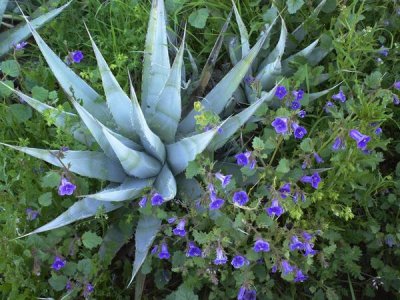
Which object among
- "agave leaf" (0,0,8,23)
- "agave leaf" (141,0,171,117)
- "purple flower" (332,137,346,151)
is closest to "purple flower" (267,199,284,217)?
"purple flower" (332,137,346,151)

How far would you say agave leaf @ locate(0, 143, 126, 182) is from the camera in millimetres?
2326

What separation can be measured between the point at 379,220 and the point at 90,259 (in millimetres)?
1365

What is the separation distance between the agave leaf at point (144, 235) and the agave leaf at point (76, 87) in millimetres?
531

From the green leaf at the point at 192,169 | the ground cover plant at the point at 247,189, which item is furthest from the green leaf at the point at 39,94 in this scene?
the green leaf at the point at 192,169

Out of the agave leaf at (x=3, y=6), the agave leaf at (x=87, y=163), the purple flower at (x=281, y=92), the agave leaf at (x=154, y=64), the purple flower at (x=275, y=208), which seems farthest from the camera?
the agave leaf at (x=3, y=6)

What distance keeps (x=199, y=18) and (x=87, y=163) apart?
A: 3.23ft

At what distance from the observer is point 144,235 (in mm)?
2441

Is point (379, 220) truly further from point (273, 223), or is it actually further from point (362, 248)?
point (273, 223)

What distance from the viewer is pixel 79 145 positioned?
103 inches

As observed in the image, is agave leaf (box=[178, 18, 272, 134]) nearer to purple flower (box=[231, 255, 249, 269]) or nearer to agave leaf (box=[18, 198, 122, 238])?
agave leaf (box=[18, 198, 122, 238])

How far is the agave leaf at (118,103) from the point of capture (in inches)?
97.7

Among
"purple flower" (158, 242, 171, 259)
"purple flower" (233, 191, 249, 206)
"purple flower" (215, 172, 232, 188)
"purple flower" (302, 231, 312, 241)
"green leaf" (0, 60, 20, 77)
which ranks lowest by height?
"purple flower" (302, 231, 312, 241)

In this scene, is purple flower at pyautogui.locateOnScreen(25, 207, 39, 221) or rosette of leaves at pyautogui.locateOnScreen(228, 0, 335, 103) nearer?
purple flower at pyautogui.locateOnScreen(25, 207, 39, 221)

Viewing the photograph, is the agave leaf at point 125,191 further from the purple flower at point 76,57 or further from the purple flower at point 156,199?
the purple flower at point 76,57
